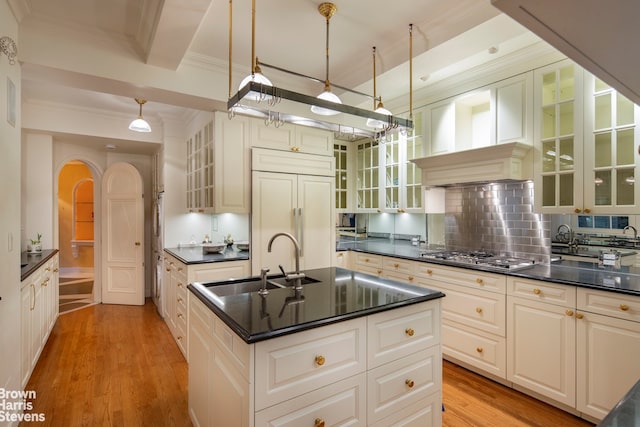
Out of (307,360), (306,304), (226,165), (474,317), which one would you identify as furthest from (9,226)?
(474,317)

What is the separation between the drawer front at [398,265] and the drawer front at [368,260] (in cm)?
8

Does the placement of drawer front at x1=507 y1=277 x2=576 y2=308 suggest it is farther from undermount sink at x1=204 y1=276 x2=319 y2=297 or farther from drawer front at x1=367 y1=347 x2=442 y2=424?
undermount sink at x1=204 y1=276 x2=319 y2=297

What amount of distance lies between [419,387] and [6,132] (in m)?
2.92

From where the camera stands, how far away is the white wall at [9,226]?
1915 mm

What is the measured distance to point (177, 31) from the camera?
7.03 feet

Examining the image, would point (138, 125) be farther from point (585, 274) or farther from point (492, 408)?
point (585, 274)

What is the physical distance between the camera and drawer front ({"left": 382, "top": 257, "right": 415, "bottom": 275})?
3.46m

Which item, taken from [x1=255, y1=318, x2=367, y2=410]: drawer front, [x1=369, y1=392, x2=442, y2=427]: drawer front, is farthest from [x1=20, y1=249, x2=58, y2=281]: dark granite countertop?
[x1=369, y1=392, x2=442, y2=427]: drawer front

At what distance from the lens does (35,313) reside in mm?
3016

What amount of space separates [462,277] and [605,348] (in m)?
1.04

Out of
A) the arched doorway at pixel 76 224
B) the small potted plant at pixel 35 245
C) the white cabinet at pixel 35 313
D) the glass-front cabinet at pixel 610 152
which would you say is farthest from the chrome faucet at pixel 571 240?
the arched doorway at pixel 76 224

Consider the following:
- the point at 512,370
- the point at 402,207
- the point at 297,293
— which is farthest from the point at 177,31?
the point at 512,370

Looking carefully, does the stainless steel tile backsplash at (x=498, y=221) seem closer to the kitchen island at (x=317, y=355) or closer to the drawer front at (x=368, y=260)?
the drawer front at (x=368, y=260)

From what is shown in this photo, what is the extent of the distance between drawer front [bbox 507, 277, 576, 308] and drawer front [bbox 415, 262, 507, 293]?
75 mm
